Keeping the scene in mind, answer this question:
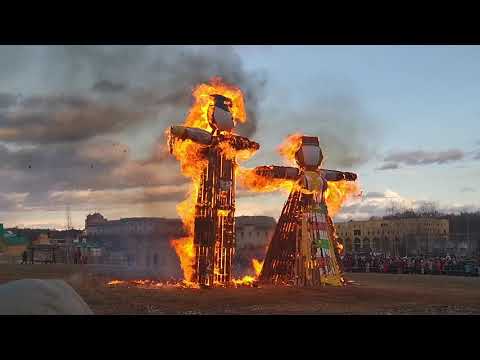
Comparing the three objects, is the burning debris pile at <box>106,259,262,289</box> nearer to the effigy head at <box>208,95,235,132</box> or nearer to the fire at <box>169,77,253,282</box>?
the fire at <box>169,77,253,282</box>

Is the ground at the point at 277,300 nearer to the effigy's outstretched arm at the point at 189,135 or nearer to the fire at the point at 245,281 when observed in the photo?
the fire at the point at 245,281

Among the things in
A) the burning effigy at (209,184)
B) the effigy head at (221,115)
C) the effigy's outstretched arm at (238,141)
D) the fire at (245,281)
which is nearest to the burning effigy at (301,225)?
the fire at (245,281)

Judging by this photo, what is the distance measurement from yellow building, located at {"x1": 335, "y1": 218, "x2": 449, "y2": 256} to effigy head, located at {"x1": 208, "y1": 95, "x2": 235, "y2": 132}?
176 feet

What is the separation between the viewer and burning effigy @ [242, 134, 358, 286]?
2391 centimetres

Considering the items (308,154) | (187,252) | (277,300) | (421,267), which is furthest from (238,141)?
(421,267)

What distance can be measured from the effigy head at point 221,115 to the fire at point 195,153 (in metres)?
0.29

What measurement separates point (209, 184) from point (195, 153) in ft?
4.68

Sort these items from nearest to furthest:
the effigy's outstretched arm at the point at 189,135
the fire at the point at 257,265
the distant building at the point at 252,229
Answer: the effigy's outstretched arm at the point at 189,135, the fire at the point at 257,265, the distant building at the point at 252,229

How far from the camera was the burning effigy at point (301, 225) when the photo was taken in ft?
78.4

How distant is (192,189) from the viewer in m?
23.2

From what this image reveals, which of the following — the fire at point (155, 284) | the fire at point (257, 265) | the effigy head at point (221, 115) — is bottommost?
the fire at point (155, 284)

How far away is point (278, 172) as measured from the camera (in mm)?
24125
